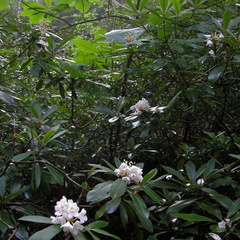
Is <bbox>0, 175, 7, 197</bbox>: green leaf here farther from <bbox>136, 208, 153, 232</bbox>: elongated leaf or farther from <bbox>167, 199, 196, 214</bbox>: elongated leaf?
<bbox>167, 199, 196, 214</bbox>: elongated leaf

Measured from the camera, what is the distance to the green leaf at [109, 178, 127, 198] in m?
1.06

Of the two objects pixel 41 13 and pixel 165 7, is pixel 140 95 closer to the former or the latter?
pixel 165 7

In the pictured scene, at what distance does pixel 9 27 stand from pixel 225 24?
4.55 feet

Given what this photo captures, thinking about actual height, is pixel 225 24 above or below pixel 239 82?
above

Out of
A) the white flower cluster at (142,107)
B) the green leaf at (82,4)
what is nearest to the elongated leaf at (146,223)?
the white flower cluster at (142,107)

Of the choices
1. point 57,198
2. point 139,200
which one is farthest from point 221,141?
point 57,198

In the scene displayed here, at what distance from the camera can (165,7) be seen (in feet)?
5.07

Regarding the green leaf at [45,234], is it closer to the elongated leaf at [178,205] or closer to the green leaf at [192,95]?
the elongated leaf at [178,205]

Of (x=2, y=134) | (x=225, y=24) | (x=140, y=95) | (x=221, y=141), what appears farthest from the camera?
(x=140, y=95)

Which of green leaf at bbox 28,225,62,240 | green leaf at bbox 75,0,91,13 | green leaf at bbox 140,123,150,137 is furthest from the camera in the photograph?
green leaf at bbox 75,0,91,13

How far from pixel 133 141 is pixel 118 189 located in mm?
808

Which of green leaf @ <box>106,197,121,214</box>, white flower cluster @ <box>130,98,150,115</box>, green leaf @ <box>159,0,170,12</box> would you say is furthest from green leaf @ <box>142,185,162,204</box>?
green leaf @ <box>159,0,170,12</box>

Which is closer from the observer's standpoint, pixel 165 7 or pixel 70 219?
pixel 70 219

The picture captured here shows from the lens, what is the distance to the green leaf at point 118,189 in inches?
41.7
